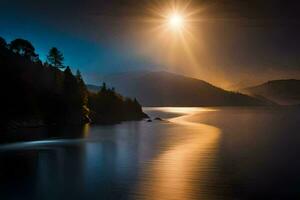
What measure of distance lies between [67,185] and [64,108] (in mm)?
120418

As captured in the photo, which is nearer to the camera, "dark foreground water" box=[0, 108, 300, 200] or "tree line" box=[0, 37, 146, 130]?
"dark foreground water" box=[0, 108, 300, 200]

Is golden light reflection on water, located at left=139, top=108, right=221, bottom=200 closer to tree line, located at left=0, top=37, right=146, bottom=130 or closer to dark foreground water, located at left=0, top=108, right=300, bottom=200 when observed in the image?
dark foreground water, located at left=0, top=108, right=300, bottom=200

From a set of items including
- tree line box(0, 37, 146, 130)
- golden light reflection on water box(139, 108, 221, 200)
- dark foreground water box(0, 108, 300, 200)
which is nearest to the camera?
golden light reflection on water box(139, 108, 221, 200)

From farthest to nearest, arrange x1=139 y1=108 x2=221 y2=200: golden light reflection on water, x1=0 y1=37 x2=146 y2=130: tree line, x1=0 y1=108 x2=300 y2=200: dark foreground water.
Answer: x1=0 y1=37 x2=146 y2=130: tree line
x1=0 y1=108 x2=300 y2=200: dark foreground water
x1=139 y1=108 x2=221 y2=200: golden light reflection on water

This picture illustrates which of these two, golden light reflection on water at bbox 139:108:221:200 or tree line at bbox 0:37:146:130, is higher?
tree line at bbox 0:37:146:130

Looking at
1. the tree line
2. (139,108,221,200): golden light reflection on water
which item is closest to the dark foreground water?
(139,108,221,200): golden light reflection on water

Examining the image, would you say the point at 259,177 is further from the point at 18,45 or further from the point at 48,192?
the point at 18,45

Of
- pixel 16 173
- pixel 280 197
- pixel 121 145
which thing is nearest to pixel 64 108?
pixel 121 145

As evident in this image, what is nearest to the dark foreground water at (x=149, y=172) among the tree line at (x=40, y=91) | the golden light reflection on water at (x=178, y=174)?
the golden light reflection on water at (x=178, y=174)

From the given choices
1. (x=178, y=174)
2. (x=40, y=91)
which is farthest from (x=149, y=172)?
(x=40, y=91)

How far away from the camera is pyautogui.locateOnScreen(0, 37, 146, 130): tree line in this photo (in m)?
138

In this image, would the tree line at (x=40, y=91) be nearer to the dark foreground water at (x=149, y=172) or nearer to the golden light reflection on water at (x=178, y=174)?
the dark foreground water at (x=149, y=172)

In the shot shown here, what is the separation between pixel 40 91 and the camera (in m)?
158

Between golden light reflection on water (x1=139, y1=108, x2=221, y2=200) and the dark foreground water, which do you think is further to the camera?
the dark foreground water
